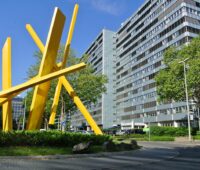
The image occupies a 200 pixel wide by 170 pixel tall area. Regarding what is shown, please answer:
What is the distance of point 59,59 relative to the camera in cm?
4250

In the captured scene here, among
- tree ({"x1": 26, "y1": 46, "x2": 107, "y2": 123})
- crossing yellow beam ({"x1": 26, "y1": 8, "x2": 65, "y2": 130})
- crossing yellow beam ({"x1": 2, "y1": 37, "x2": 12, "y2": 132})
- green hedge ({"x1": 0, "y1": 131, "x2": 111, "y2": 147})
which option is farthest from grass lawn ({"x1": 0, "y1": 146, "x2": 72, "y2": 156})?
tree ({"x1": 26, "y1": 46, "x2": 107, "y2": 123})

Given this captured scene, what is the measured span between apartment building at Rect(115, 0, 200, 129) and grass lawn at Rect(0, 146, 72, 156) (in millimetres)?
55748

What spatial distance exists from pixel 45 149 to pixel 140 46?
86.9 metres

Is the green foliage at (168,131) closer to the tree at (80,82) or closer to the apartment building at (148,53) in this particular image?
the tree at (80,82)

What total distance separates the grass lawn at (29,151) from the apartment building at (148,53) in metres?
55.7

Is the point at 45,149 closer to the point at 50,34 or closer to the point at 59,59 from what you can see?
the point at 50,34

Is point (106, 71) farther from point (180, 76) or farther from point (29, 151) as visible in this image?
point (29, 151)

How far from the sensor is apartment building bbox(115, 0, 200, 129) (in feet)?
250

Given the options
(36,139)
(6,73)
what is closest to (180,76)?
(6,73)

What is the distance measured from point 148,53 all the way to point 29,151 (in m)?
81.2

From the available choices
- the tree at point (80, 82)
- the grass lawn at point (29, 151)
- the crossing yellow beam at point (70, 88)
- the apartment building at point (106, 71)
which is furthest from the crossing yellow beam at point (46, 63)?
the apartment building at point (106, 71)

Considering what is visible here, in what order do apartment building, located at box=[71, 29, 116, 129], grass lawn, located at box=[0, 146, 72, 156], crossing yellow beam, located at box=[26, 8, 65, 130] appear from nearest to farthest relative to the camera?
grass lawn, located at box=[0, 146, 72, 156], crossing yellow beam, located at box=[26, 8, 65, 130], apartment building, located at box=[71, 29, 116, 129]

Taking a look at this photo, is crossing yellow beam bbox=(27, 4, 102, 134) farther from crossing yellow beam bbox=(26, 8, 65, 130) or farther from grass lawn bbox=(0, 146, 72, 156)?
grass lawn bbox=(0, 146, 72, 156)

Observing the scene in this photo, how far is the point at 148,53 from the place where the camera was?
9288cm
